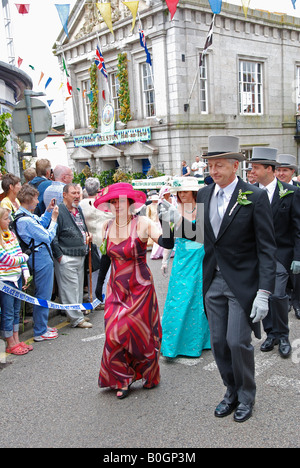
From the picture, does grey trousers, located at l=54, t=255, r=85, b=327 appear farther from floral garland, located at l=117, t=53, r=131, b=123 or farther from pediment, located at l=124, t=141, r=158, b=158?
floral garland, located at l=117, t=53, r=131, b=123

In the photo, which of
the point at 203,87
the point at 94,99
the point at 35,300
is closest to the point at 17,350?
the point at 35,300

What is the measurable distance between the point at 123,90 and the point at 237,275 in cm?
A: 2033

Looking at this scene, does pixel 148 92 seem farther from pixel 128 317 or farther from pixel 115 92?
pixel 128 317

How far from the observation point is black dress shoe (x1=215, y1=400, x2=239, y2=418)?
3355 millimetres

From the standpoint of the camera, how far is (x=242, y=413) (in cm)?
329

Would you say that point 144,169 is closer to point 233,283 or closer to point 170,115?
point 170,115

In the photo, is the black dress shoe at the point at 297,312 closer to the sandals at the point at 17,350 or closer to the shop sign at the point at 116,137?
the sandals at the point at 17,350

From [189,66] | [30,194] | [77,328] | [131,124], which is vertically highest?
[189,66]

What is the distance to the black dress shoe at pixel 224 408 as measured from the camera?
11.0ft

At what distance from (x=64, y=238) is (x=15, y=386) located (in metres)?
2.08

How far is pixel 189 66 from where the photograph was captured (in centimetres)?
1928

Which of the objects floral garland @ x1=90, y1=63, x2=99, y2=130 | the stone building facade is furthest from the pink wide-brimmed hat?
floral garland @ x1=90, y1=63, x2=99, y2=130

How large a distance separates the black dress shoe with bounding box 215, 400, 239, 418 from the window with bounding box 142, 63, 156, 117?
19.1 metres
